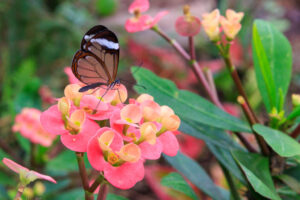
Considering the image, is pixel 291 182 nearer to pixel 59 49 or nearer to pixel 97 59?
pixel 97 59

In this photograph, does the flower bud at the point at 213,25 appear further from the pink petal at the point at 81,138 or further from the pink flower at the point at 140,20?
the pink petal at the point at 81,138

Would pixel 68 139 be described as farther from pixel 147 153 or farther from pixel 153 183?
pixel 153 183

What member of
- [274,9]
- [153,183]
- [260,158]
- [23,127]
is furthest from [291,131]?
Answer: [274,9]

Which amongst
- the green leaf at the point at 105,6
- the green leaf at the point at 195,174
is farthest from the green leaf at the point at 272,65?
the green leaf at the point at 105,6

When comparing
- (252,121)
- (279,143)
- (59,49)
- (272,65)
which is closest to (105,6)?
(59,49)

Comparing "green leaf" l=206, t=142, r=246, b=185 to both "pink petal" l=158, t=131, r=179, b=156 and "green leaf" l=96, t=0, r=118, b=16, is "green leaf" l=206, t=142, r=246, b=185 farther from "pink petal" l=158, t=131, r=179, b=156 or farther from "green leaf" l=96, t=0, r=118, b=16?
"green leaf" l=96, t=0, r=118, b=16

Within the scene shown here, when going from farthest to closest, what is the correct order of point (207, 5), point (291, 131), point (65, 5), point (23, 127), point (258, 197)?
1. point (207, 5)
2. point (65, 5)
3. point (23, 127)
4. point (291, 131)
5. point (258, 197)
